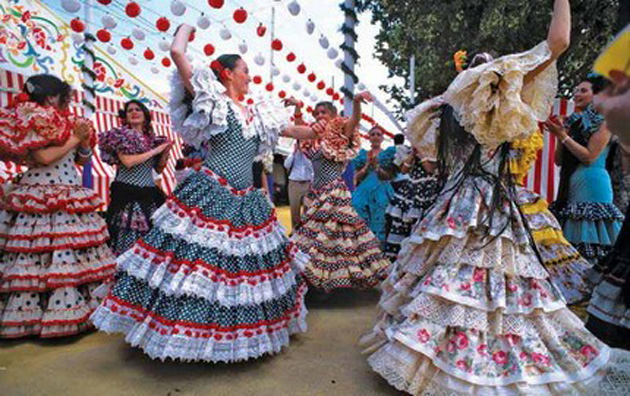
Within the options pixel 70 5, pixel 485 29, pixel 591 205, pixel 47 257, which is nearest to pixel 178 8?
pixel 70 5

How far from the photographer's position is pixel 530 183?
6.88 m

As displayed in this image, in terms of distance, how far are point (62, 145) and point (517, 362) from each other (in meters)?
3.25

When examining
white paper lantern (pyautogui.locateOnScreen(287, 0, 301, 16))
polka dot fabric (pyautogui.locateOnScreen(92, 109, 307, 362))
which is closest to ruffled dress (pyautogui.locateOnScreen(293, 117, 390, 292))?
polka dot fabric (pyautogui.locateOnScreen(92, 109, 307, 362))

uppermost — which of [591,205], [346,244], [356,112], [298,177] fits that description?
[356,112]

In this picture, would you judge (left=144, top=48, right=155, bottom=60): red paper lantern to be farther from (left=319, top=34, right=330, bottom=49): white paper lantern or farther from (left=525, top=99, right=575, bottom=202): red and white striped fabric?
(left=525, top=99, right=575, bottom=202): red and white striped fabric

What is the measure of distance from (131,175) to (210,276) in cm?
189

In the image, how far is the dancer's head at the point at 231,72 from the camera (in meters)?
2.90

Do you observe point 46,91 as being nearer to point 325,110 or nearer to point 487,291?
point 325,110

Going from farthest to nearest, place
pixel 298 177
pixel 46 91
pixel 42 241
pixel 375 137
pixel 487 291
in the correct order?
1. pixel 298 177
2. pixel 375 137
3. pixel 46 91
4. pixel 42 241
5. pixel 487 291

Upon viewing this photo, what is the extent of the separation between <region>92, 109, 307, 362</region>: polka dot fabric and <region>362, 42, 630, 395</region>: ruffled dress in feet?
2.57

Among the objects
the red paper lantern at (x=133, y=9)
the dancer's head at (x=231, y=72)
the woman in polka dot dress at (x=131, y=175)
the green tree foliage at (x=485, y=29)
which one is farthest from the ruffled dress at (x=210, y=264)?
the green tree foliage at (x=485, y=29)

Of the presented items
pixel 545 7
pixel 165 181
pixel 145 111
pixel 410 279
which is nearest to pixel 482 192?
pixel 410 279

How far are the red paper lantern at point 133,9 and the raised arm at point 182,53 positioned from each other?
189cm

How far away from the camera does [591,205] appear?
11.9 ft
